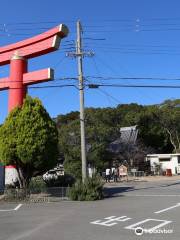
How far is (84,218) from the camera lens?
15.5 metres

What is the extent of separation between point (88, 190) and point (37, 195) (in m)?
3.12

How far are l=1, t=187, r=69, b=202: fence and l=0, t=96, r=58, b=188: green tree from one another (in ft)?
4.44

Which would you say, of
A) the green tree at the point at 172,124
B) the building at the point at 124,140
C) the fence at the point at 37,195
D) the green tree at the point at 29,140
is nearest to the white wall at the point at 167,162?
the building at the point at 124,140

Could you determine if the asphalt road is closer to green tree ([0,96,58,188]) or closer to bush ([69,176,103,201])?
bush ([69,176,103,201])

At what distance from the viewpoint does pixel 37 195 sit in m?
25.1

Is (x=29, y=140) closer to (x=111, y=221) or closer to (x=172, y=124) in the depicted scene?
(x=111, y=221)

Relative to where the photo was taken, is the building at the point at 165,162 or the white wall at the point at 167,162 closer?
the building at the point at 165,162

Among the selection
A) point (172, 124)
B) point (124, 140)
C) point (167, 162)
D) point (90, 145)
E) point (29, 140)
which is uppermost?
point (172, 124)

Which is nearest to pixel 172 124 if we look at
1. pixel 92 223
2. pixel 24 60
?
pixel 24 60

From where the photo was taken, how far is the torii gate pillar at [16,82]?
3019cm

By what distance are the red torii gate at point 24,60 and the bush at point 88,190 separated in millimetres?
7778

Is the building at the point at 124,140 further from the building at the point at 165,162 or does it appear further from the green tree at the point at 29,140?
the green tree at the point at 29,140

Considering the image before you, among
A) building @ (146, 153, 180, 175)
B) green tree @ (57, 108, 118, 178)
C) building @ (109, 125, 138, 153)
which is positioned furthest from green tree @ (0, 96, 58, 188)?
building @ (146, 153, 180, 175)

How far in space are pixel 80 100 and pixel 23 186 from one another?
259 inches
